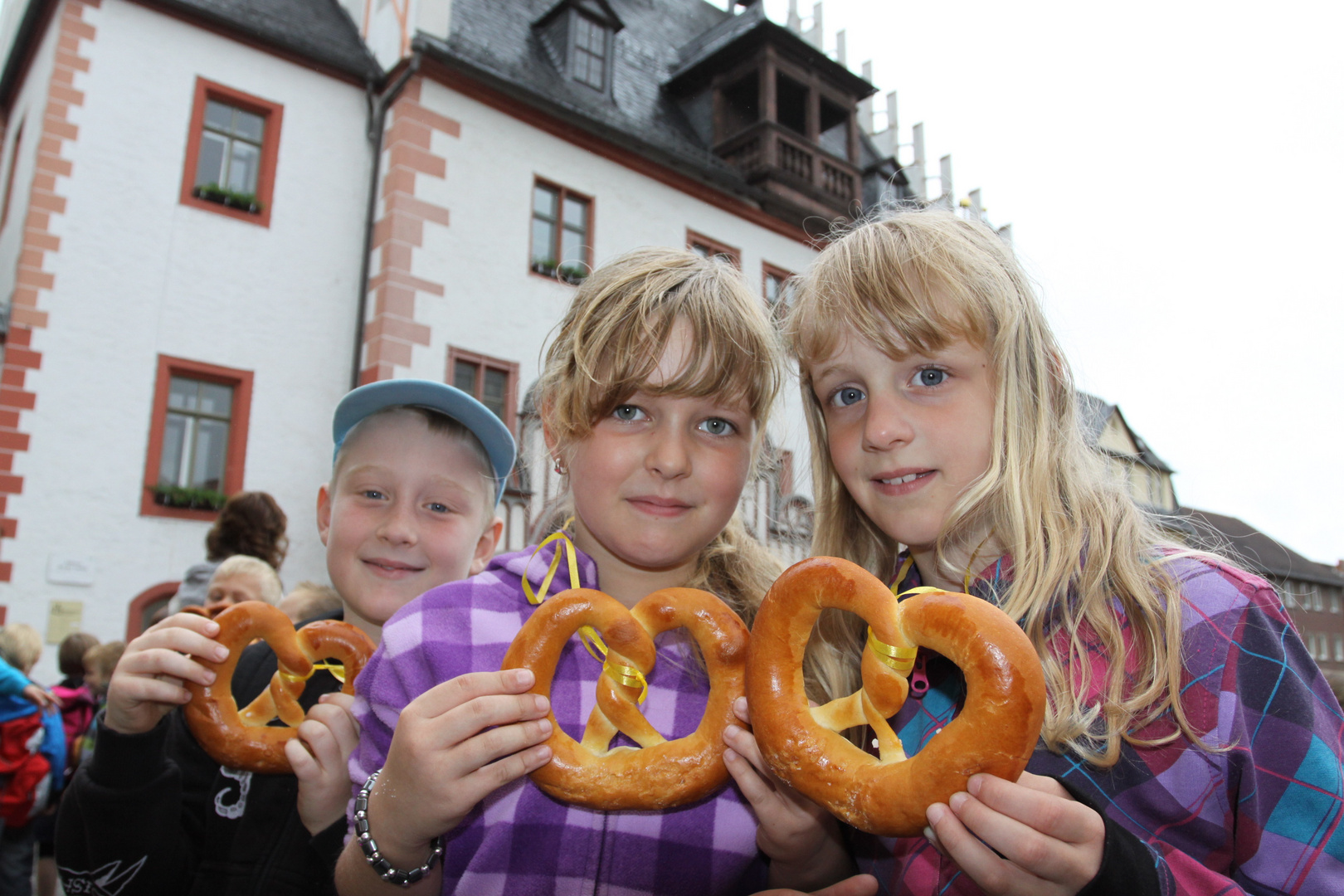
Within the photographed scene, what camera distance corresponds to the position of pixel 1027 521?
149cm

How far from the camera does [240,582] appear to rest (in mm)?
3691

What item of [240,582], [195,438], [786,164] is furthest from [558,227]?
[240,582]

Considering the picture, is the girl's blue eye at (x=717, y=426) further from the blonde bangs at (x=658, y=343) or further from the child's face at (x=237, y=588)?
the child's face at (x=237, y=588)

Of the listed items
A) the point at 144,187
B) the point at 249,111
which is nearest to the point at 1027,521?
the point at 144,187

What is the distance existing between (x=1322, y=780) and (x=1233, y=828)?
0.15m

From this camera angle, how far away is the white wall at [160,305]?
787cm

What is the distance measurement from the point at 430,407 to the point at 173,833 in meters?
1.18

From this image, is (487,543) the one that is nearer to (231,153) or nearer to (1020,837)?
(1020,837)

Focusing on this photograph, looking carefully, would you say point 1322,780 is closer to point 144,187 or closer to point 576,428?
point 576,428

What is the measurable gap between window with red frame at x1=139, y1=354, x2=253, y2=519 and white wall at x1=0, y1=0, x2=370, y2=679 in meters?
0.11

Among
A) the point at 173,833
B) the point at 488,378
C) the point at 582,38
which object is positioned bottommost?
the point at 173,833

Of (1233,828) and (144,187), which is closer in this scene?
(1233,828)

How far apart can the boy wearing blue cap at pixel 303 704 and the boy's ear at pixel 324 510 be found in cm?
1

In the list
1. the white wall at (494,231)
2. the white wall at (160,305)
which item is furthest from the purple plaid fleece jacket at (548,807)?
the white wall at (160,305)
